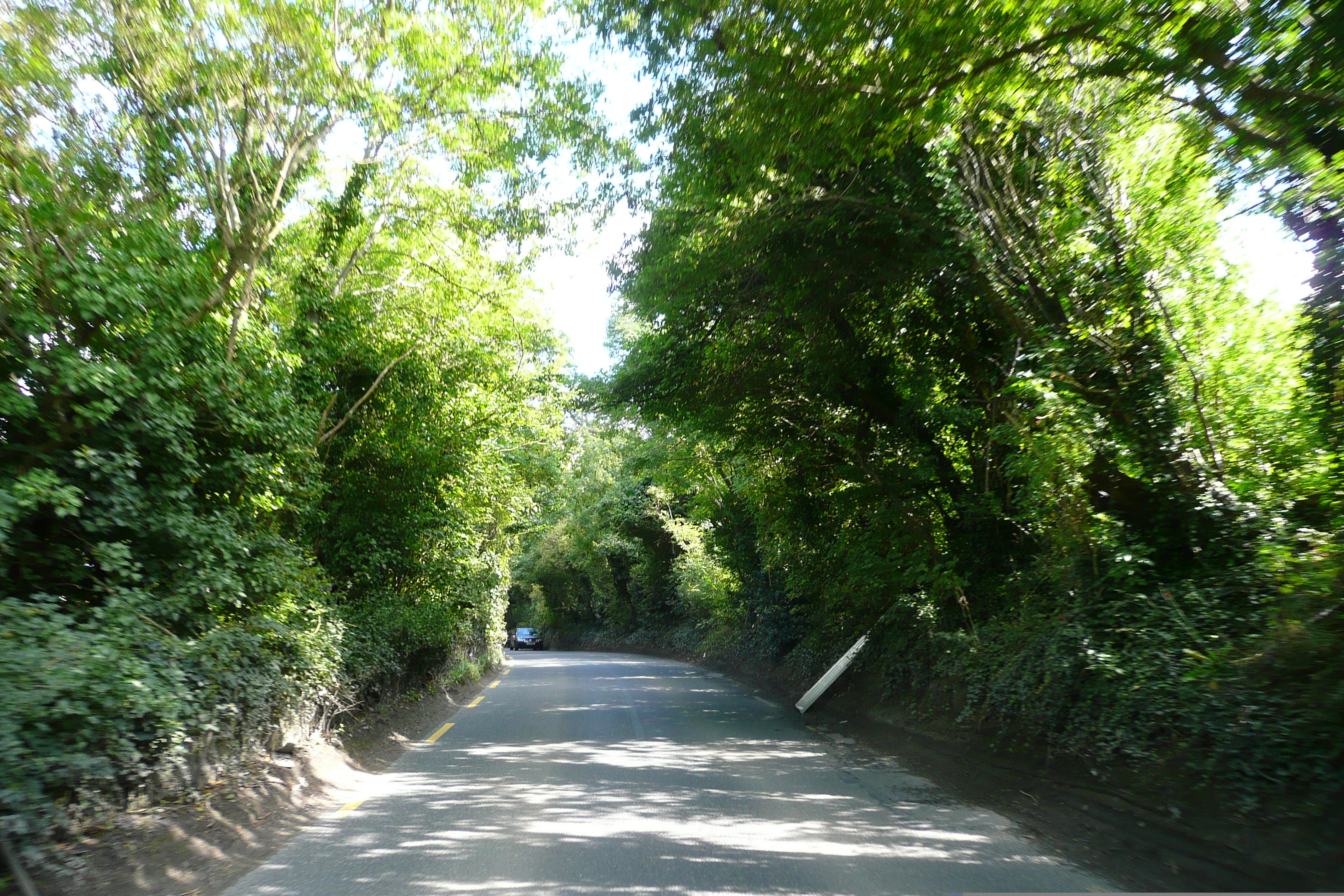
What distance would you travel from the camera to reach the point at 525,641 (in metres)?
52.6

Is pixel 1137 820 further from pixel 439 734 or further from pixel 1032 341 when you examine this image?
pixel 439 734

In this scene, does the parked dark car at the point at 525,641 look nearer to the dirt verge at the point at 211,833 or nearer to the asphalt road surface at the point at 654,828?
the asphalt road surface at the point at 654,828

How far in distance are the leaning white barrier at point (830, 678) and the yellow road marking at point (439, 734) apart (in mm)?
5863

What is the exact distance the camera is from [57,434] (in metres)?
6.89

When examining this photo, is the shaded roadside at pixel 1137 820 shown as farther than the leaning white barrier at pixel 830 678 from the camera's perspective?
No

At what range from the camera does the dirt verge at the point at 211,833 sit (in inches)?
213

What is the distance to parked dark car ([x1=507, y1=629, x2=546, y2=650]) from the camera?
5266 centimetres

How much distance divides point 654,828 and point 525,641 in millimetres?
47057

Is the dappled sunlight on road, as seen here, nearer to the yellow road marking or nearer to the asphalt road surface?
the asphalt road surface

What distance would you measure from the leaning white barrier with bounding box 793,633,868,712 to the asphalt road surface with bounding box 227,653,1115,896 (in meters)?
2.87

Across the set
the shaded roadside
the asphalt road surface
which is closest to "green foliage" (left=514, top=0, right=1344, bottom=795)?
the shaded roadside

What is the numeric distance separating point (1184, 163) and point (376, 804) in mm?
10237

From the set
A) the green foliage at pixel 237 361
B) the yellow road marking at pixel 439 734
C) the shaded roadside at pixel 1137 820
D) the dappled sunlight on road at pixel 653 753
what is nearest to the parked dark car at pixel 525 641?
the green foliage at pixel 237 361

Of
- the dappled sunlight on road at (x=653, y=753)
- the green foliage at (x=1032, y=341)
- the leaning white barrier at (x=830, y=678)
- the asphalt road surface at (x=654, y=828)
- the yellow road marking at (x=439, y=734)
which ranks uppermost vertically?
the green foliage at (x=1032, y=341)
